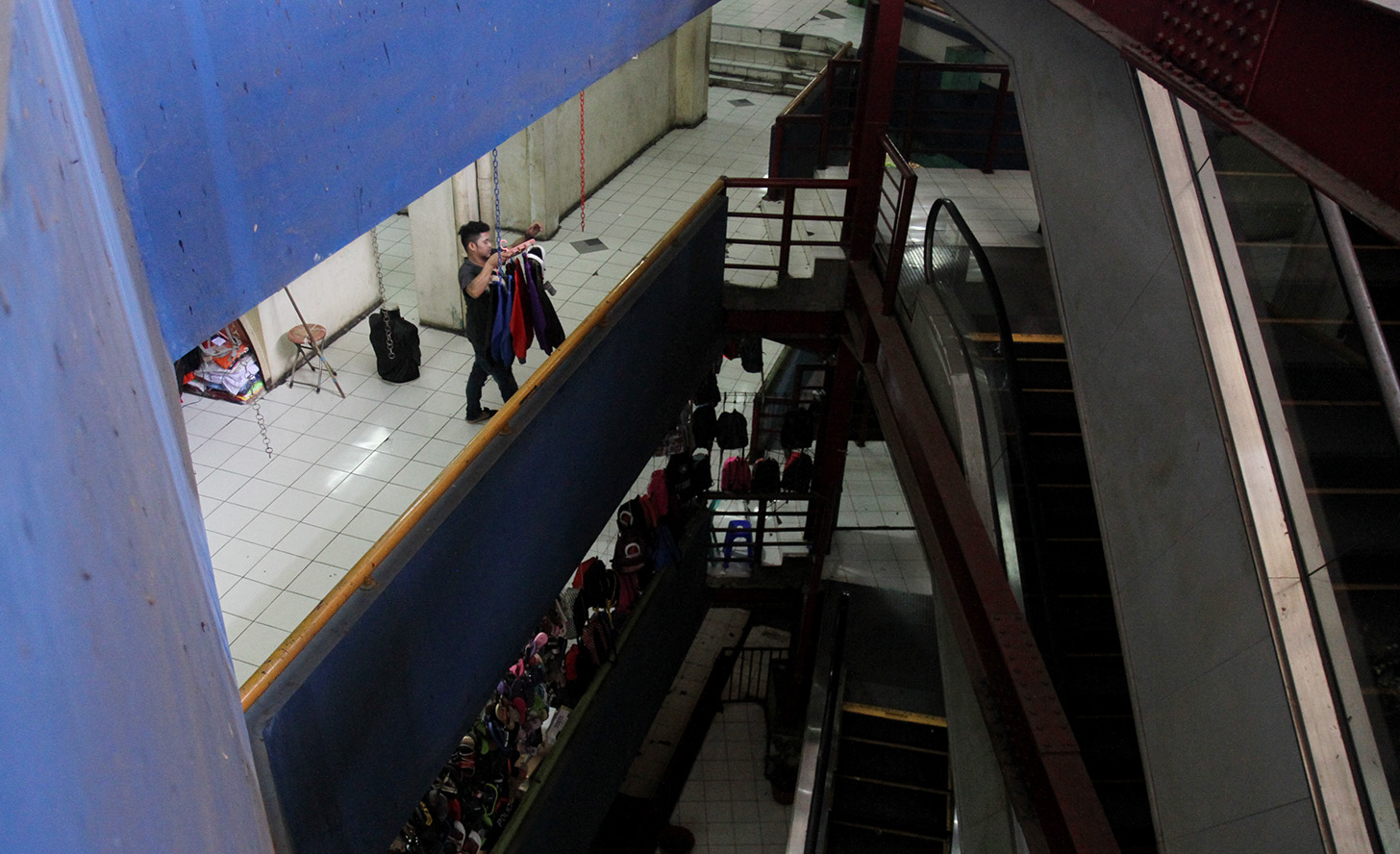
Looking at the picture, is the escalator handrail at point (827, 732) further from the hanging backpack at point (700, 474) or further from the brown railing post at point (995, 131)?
the brown railing post at point (995, 131)

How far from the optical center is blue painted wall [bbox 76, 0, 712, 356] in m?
2.22

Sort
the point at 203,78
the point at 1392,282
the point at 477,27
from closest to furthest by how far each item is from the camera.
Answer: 1. the point at 203,78
2. the point at 1392,282
3. the point at 477,27

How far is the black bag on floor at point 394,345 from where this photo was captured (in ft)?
30.9

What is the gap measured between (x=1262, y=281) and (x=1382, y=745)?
4.13 feet

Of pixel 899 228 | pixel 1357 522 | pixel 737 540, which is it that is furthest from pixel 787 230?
pixel 1357 522

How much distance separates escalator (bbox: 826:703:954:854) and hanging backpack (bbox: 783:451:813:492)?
82.7 inches

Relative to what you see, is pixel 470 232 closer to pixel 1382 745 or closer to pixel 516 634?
pixel 516 634

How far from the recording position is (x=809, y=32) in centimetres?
1798

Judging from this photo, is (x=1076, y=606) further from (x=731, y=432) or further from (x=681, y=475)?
(x=731, y=432)

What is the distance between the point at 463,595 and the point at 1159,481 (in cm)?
312

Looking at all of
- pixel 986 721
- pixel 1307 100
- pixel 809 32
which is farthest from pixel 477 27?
pixel 809 32

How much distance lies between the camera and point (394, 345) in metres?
9.47

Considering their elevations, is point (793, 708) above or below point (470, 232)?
below

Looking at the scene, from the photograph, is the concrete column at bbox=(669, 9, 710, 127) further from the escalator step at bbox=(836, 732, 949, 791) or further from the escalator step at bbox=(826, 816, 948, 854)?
the escalator step at bbox=(826, 816, 948, 854)
